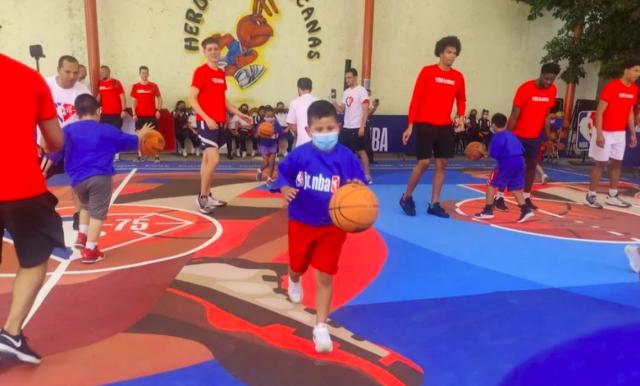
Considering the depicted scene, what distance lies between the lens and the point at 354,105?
8.57 meters

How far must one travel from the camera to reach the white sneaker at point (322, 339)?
3041 mm

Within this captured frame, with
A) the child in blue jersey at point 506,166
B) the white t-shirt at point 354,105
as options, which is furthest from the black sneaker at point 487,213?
the white t-shirt at point 354,105

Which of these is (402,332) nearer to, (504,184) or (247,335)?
(247,335)

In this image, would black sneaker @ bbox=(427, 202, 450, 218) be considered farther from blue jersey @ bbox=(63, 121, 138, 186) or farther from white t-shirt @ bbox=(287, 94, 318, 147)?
blue jersey @ bbox=(63, 121, 138, 186)

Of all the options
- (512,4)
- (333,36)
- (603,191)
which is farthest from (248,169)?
(512,4)

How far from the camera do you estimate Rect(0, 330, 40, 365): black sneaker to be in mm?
2781

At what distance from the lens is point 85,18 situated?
11789 mm

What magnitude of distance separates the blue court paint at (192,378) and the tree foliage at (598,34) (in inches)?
431

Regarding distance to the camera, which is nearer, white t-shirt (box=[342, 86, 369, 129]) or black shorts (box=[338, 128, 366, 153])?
white t-shirt (box=[342, 86, 369, 129])

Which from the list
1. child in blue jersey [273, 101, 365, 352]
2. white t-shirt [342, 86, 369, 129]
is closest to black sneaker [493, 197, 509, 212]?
white t-shirt [342, 86, 369, 129]

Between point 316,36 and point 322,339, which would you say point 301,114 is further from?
point 316,36

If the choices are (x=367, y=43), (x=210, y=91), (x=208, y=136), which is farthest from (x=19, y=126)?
(x=367, y=43)

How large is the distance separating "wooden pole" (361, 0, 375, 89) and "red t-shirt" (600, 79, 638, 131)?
6518 mm

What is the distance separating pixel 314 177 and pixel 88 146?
7.61 feet
